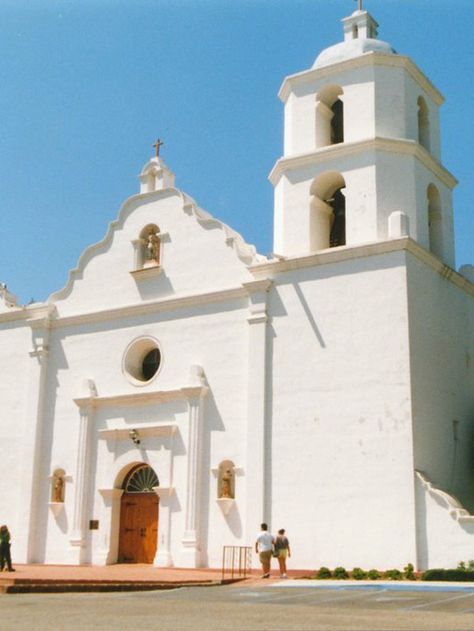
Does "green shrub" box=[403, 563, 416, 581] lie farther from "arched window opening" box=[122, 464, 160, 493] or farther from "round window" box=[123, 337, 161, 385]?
"round window" box=[123, 337, 161, 385]

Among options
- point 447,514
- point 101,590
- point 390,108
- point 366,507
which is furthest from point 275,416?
point 390,108

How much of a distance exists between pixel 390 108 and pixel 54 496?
1521 centimetres

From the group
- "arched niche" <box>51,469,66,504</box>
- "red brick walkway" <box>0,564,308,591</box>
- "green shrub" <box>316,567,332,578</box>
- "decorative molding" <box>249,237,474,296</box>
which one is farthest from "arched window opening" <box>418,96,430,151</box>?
"arched niche" <box>51,469,66,504</box>

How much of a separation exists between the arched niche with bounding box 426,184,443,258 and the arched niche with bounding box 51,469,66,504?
13.1 m

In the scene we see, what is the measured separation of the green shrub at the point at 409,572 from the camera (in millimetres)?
19625

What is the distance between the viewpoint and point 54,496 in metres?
26.5

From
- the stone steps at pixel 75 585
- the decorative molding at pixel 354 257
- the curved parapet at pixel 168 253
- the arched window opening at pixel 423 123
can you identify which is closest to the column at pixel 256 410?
the decorative molding at pixel 354 257

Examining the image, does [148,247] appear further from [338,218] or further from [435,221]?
[435,221]

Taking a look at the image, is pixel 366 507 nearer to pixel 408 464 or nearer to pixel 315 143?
pixel 408 464

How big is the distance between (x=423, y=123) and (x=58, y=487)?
15673 millimetres

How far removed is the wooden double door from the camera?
24.9 metres

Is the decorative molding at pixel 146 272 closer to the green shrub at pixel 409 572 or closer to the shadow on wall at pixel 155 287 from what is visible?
the shadow on wall at pixel 155 287

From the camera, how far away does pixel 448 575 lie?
62.8 feet

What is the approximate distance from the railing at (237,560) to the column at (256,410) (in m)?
0.29
